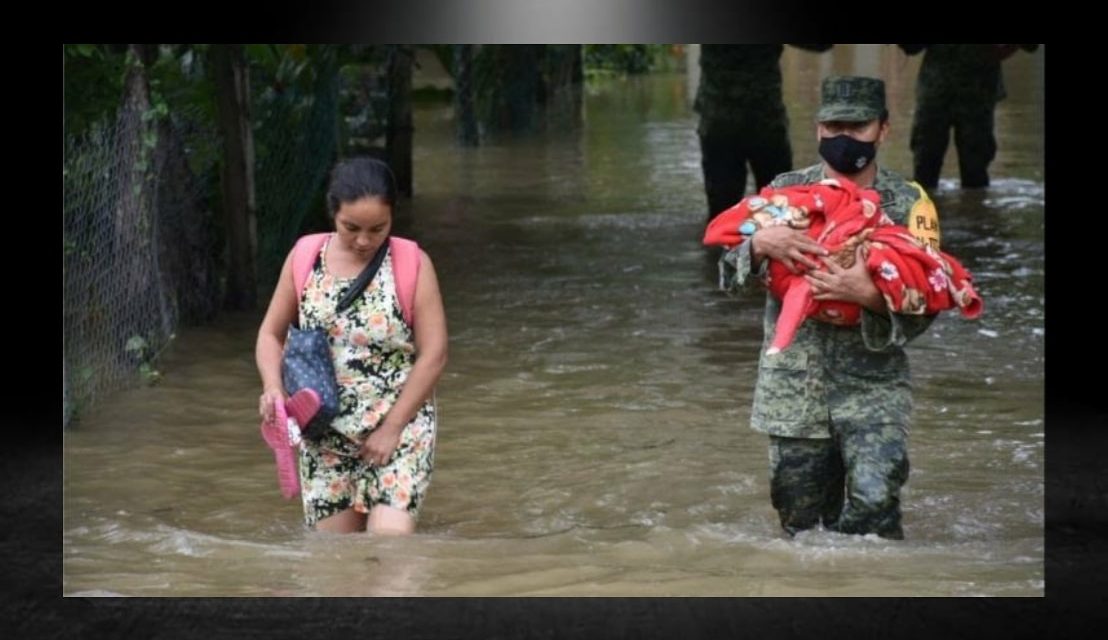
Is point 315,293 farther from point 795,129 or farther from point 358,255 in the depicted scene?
point 795,129

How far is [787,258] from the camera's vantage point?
19.0 ft

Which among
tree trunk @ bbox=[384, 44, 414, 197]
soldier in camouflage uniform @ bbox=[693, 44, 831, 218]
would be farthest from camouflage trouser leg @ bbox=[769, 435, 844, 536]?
tree trunk @ bbox=[384, 44, 414, 197]

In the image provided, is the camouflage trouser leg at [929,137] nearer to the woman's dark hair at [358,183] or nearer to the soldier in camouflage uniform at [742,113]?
the soldier in camouflage uniform at [742,113]

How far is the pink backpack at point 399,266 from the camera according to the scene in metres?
5.88

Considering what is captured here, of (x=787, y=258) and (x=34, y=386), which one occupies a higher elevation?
(x=787, y=258)

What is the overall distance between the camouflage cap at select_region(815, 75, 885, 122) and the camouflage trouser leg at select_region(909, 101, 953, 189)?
11046mm

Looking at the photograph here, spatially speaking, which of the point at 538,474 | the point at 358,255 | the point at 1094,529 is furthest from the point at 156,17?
the point at 1094,529

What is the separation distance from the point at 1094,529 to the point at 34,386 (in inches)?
131

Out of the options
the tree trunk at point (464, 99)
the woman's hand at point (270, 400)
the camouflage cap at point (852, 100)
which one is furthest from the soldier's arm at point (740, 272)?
the tree trunk at point (464, 99)

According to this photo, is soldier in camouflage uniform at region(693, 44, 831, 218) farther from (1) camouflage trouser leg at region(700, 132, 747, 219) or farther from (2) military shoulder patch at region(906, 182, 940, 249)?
(2) military shoulder patch at region(906, 182, 940, 249)

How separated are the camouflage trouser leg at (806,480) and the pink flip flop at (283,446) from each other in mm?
1412

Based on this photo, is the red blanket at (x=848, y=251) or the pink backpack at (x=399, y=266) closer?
the red blanket at (x=848, y=251)

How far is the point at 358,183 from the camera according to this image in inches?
226

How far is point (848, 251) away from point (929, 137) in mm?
11496
